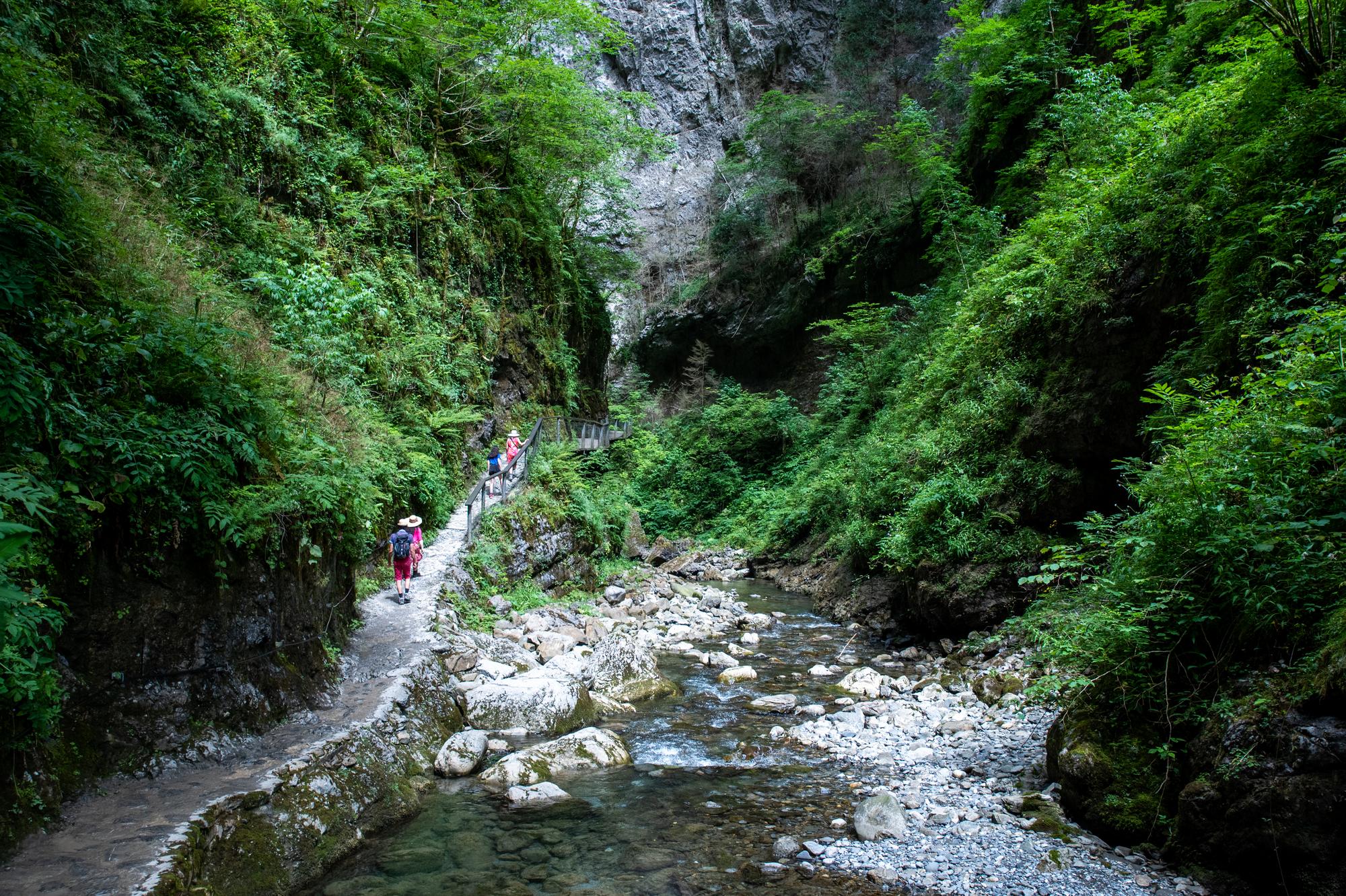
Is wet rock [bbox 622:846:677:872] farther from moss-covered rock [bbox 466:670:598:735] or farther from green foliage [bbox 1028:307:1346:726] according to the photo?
green foliage [bbox 1028:307:1346:726]

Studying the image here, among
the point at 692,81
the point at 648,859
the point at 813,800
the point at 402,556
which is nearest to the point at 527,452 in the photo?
the point at 402,556

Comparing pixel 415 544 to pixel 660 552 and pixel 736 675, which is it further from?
pixel 660 552

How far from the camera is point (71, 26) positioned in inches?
303

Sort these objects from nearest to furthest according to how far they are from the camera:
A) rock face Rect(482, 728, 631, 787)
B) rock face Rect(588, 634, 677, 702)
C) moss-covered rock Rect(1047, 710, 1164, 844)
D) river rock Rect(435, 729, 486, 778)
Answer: moss-covered rock Rect(1047, 710, 1164, 844) < rock face Rect(482, 728, 631, 787) < river rock Rect(435, 729, 486, 778) < rock face Rect(588, 634, 677, 702)

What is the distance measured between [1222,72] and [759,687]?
1139 centimetres

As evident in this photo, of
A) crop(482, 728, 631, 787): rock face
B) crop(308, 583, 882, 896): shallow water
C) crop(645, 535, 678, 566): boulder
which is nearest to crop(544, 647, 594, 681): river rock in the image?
crop(308, 583, 882, 896): shallow water

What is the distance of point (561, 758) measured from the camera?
6176 millimetres

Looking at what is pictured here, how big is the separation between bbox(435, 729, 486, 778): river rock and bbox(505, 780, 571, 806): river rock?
0.62 metres

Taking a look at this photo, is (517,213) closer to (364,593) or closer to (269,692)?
(364,593)

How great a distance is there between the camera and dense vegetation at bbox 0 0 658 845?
409 centimetres

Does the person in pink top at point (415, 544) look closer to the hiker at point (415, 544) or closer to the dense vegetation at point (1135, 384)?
the hiker at point (415, 544)

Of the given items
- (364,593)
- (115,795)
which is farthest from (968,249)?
(115,795)

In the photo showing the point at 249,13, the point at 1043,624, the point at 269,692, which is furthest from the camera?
the point at 249,13

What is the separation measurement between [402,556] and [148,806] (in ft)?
17.4
